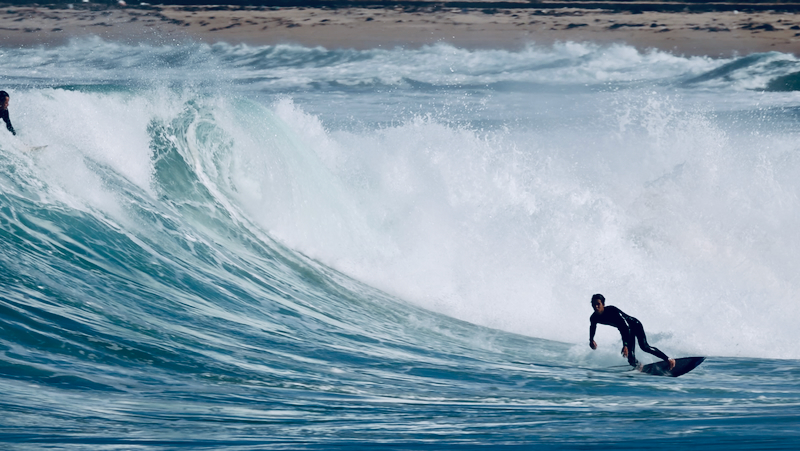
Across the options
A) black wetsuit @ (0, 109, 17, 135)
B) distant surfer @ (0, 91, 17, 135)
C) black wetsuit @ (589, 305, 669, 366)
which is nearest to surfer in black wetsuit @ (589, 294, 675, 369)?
black wetsuit @ (589, 305, 669, 366)

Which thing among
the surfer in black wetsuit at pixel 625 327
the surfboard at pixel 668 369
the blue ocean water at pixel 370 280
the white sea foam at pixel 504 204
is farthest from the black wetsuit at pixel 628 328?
the white sea foam at pixel 504 204

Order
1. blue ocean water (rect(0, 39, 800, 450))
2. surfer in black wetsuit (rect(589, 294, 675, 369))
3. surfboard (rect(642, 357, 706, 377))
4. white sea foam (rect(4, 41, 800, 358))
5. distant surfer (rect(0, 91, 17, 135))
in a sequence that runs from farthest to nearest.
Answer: white sea foam (rect(4, 41, 800, 358)) → distant surfer (rect(0, 91, 17, 135)) → surfer in black wetsuit (rect(589, 294, 675, 369)) → surfboard (rect(642, 357, 706, 377)) → blue ocean water (rect(0, 39, 800, 450))

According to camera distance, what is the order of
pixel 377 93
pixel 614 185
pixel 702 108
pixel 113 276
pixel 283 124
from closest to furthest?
pixel 113 276
pixel 283 124
pixel 614 185
pixel 702 108
pixel 377 93

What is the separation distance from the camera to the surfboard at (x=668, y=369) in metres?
6.70

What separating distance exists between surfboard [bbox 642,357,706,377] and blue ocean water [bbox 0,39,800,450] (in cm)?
12

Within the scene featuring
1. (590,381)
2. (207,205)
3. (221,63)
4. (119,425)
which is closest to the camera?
(119,425)

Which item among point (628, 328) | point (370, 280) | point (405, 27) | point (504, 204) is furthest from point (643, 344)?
point (405, 27)

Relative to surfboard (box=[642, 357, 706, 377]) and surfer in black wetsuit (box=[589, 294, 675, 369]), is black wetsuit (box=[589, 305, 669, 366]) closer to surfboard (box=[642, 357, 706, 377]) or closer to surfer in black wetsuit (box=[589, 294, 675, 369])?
surfer in black wetsuit (box=[589, 294, 675, 369])

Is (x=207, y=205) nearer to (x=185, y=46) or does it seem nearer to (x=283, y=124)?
(x=283, y=124)

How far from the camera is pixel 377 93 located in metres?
30.2

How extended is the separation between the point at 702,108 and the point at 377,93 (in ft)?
34.6

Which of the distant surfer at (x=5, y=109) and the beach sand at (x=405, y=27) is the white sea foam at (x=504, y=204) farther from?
the beach sand at (x=405, y=27)

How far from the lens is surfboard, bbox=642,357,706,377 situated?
6703 mm

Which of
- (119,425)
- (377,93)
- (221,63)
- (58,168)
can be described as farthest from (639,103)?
(119,425)
